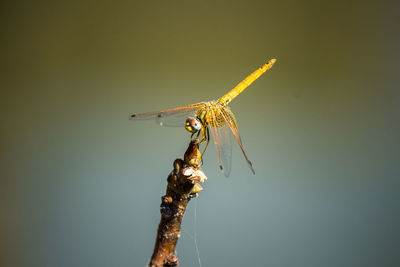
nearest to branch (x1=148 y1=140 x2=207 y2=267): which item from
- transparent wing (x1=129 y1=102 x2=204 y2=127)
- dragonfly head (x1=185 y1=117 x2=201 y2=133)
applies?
dragonfly head (x1=185 y1=117 x2=201 y2=133)

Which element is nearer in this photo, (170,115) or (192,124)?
(192,124)

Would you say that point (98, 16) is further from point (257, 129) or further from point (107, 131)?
point (257, 129)

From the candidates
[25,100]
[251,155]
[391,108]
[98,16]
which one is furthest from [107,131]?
[391,108]

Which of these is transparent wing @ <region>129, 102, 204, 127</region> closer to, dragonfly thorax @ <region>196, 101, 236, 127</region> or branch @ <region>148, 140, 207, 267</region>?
dragonfly thorax @ <region>196, 101, 236, 127</region>

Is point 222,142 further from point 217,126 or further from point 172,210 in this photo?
point 172,210

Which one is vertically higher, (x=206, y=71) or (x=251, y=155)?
(x=206, y=71)

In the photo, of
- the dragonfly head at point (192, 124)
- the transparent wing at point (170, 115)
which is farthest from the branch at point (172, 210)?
the transparent wing at point (170, 115)

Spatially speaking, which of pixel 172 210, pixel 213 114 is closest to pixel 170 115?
pixel 213 114

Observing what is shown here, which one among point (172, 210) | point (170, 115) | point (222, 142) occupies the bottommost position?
point (172, 210)

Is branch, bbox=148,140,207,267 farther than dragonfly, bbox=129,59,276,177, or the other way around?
dragonfly, bbox=129,59,276,177
